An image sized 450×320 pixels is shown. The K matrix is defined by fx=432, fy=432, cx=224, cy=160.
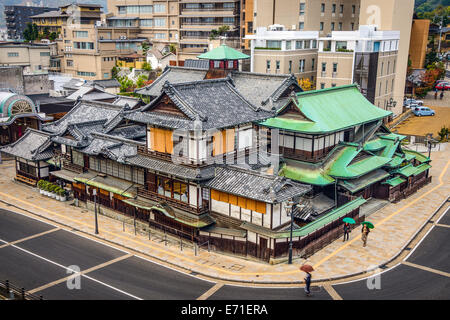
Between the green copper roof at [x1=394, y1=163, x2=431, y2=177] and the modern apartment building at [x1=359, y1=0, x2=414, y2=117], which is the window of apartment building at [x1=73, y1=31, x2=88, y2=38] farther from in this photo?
the green copper roof at [x1=394, y1=163, x2=431, y2=177]

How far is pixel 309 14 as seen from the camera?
9169cm

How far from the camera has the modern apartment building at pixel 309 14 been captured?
3627 inches

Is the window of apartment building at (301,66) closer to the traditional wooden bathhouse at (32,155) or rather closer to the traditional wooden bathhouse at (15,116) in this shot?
the traditional wooden bathhouse at (15,116)

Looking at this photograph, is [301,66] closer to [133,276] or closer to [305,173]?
[305,173]

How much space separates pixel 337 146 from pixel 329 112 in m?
3.77

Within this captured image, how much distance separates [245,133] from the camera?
40.9m

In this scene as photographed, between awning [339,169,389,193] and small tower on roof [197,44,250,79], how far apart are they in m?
23.6

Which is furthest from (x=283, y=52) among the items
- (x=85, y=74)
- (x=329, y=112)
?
(x=85, y=74)

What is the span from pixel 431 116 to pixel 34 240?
79.8 metres

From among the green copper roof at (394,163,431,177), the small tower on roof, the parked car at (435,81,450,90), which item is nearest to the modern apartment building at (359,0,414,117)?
the parked car at (435,81,450,90)

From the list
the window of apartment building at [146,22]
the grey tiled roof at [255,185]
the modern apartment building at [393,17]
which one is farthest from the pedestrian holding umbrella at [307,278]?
the window of apartment building at [146,22]

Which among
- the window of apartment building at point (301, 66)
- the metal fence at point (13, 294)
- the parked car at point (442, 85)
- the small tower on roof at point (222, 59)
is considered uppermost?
the small tower on roof at point (222, 59)

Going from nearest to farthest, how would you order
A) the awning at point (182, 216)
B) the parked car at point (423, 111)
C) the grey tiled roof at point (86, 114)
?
the awning at point (182, 216) → the grey tiled roof at point (86, 114) → the parked car at point (423, 111)

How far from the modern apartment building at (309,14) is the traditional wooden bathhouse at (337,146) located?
46.4m
